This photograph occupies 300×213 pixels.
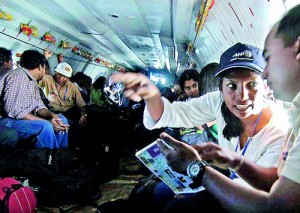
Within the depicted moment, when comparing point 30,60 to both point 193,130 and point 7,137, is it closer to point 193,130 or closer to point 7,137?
point 7,137

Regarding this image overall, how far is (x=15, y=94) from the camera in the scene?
3.55m

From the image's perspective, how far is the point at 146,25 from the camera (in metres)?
6.80

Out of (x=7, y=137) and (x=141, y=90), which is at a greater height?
(x=141, y=90)

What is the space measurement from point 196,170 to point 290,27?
792 millimetres

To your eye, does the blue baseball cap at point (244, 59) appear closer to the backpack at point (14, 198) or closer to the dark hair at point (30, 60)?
the backpack at point (14, 198)

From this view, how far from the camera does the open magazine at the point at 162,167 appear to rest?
1.64 metres

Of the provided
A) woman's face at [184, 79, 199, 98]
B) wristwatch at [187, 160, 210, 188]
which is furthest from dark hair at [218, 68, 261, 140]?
woman's face at [184, 79, 199, 98]

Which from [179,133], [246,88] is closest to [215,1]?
[179,133]

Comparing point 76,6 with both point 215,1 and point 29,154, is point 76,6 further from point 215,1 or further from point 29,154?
point 29,154

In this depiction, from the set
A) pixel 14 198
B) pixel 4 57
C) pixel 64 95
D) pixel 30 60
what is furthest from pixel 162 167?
pixel 64 95

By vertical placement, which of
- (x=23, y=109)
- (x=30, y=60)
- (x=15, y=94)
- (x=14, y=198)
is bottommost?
(x=14, y=198)

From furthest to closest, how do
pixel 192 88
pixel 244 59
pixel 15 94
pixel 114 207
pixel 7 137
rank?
pixel 192 88 < pixel 15 94 < pixel 7 137 < pixel 114 207 < pixel 244 59

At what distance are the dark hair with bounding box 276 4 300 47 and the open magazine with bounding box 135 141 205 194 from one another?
0.91 metres

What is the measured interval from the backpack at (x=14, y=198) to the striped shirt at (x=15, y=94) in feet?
3.68
